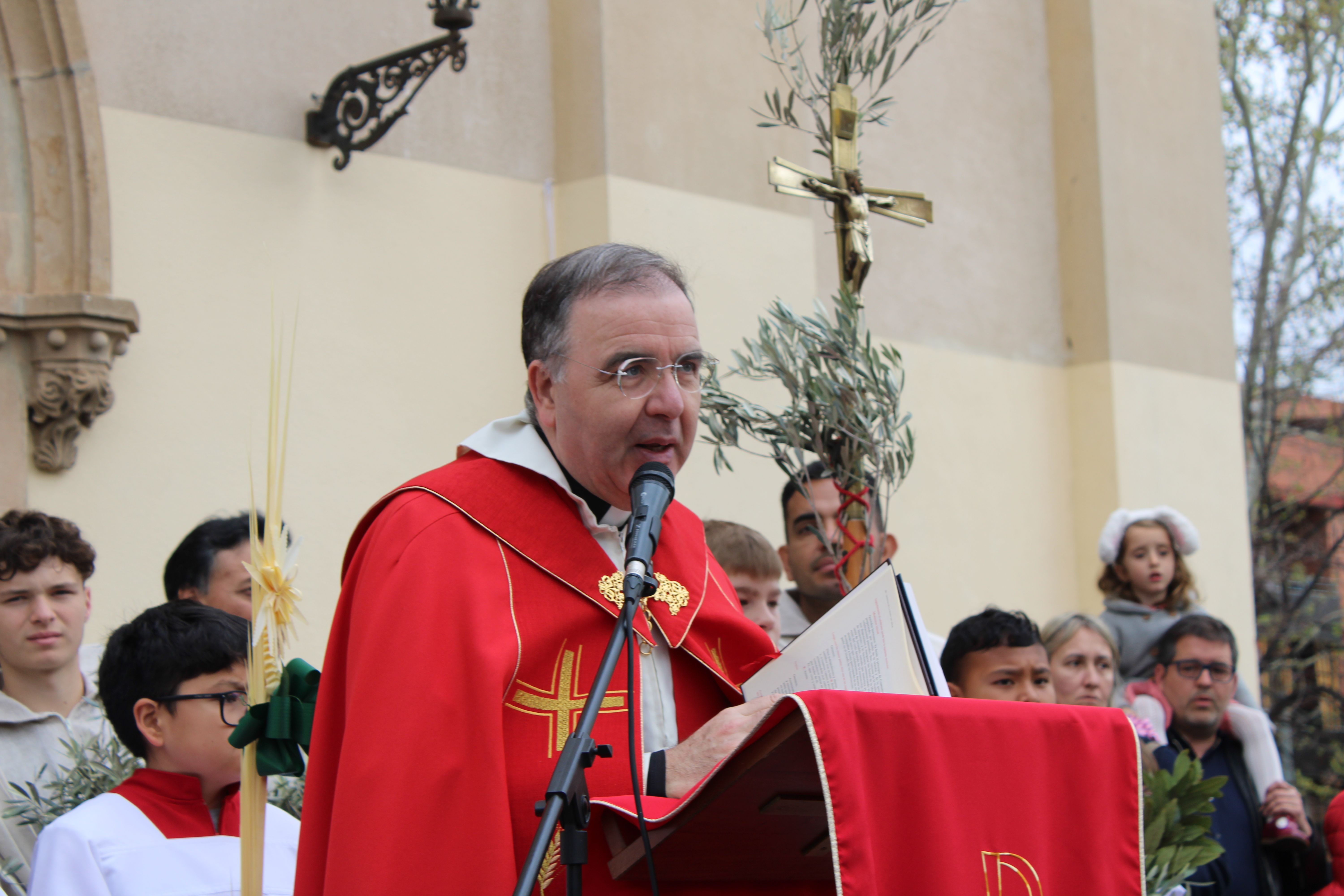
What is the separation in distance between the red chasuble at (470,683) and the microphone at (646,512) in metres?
0.20

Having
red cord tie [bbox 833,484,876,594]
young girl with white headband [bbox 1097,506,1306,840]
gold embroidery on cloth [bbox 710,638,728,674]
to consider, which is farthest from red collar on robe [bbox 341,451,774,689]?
young girl with white headband [bbox 1097,506,1306,840]

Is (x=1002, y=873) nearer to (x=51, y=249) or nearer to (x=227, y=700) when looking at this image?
(x=227, y=700)

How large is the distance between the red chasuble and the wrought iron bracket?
3268 millimetres

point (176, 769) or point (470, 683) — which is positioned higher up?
point (470, 683)

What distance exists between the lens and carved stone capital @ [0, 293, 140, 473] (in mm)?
4938

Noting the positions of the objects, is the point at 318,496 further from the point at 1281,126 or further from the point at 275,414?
the point at 1281,126

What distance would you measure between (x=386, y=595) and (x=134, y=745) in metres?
1.23

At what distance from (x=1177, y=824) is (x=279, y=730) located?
2.36 m

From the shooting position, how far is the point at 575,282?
267 centimetres

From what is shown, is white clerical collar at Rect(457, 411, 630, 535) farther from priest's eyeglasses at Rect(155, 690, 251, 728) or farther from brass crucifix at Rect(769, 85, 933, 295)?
brass crucifix at Rect(769, 85, 933, 295)

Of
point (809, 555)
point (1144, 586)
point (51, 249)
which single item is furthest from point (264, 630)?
point (1144, 586)

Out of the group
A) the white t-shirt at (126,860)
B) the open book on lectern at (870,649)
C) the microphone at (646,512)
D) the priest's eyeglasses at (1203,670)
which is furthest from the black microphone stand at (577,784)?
the priest's eyeglasses at (1203,670)

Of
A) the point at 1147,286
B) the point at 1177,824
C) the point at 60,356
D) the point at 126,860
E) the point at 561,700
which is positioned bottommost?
A: the point at 1177,824

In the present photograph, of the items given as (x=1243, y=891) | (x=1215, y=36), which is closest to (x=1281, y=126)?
(x=1215, y=36)
